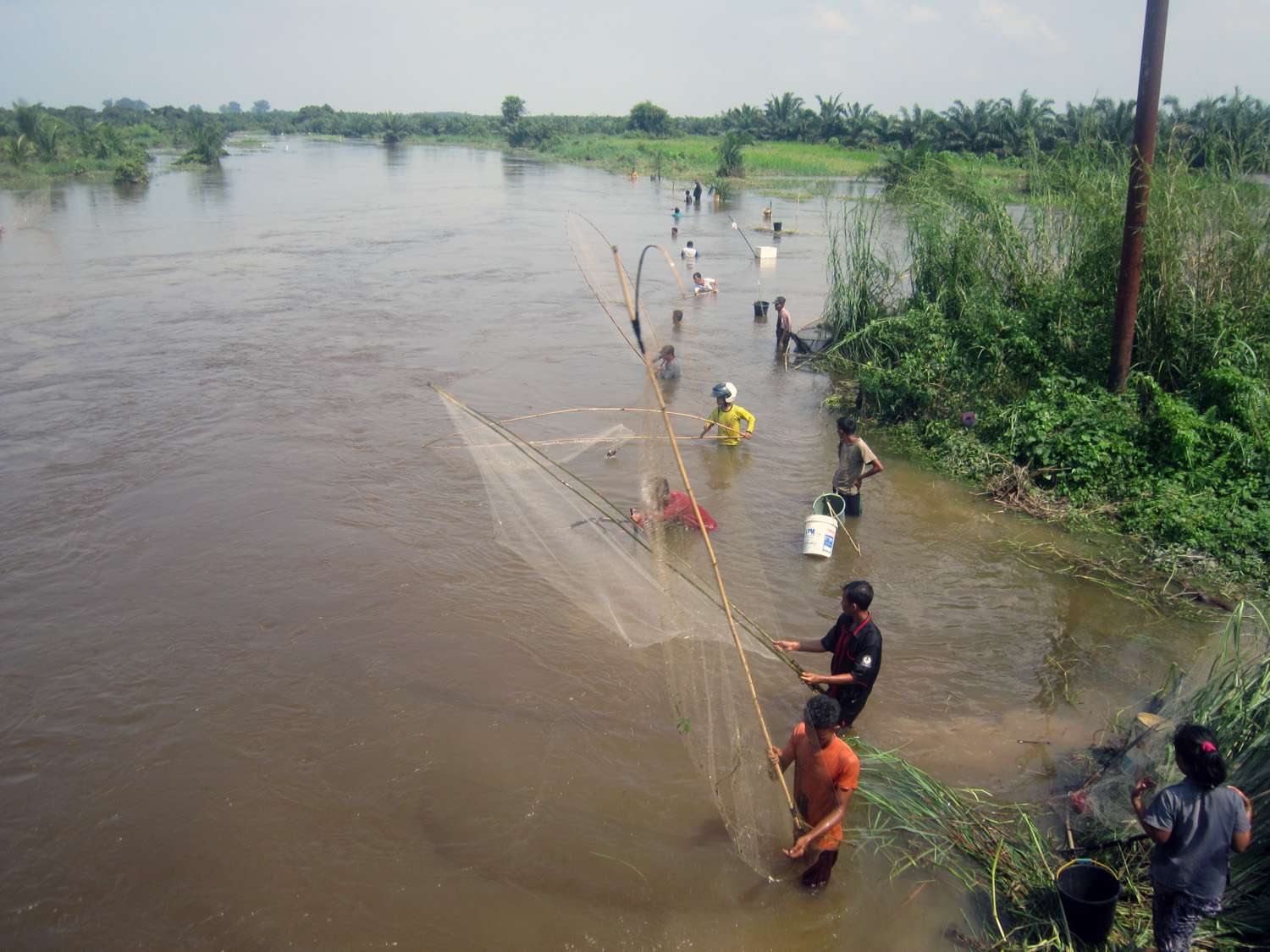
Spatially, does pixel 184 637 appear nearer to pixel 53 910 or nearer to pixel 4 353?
pixel 53 910

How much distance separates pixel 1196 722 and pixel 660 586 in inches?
123

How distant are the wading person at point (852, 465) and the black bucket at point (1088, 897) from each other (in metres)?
3.69

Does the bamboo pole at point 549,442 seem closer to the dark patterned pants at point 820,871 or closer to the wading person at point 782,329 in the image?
the wading person at point 782,329

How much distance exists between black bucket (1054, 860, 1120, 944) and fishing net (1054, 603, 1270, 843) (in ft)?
1.21

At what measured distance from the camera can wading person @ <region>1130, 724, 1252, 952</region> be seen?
8.54ft

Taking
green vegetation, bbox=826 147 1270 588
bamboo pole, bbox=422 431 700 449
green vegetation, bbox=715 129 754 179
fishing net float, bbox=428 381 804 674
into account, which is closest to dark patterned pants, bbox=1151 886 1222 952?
fishing net float, bbox=428 381 804 674

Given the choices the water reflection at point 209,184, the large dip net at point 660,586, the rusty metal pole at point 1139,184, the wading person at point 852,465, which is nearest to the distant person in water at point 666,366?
the large dip net at point 660,586

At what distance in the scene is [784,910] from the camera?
11.5 ft

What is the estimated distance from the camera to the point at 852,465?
6699mm

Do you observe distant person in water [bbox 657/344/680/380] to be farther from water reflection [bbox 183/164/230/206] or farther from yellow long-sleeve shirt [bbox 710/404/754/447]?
water reflection [bbox 183/164/230/206]

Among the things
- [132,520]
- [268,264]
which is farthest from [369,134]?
[132,520]

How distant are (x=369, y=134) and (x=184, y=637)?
11737cm

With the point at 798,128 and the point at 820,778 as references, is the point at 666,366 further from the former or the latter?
the point at 798,128

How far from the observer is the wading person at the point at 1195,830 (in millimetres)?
2602
